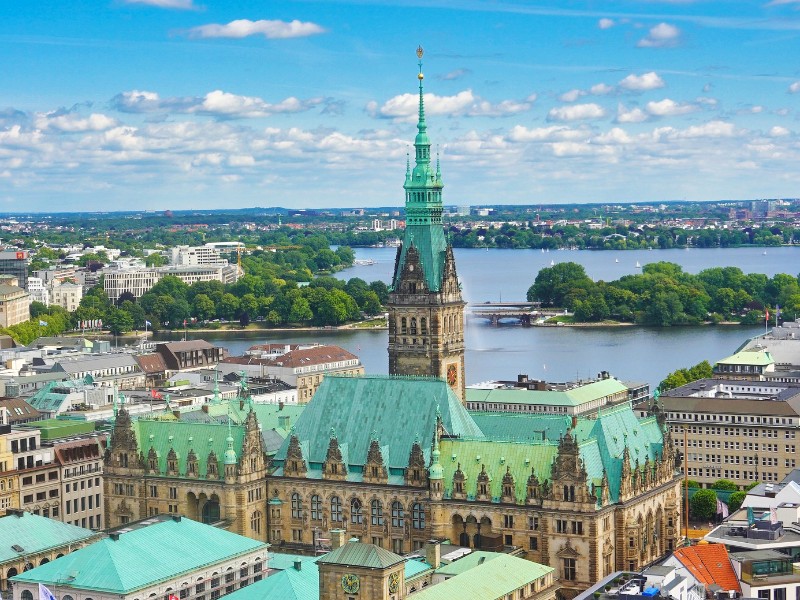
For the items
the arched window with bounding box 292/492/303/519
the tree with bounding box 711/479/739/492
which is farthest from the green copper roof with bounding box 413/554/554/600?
Answer: the tree with bounding box 711/479/739/492

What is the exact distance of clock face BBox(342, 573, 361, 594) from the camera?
2616 inches

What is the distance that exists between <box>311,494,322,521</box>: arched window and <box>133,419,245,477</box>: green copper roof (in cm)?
553

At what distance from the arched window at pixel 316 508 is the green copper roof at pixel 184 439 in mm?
5525

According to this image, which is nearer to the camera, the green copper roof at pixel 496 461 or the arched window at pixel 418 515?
the green copper roof at pixel 496 461

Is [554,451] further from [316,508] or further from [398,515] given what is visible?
[316,508]

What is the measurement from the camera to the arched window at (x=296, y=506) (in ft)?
303

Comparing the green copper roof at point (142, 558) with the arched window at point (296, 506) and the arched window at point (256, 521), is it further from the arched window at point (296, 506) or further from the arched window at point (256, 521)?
the arched window at point (256, 521)

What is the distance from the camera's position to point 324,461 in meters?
91.4

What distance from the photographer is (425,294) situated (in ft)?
337

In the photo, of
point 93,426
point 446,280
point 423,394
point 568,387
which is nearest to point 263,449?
point 423,394

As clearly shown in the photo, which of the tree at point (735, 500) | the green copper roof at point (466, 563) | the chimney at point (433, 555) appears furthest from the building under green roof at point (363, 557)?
the tree at point (735, 500)

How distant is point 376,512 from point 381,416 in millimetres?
5717

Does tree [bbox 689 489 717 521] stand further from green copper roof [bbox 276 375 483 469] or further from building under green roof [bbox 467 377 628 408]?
building under green roof [bbox 467 377 628 408]

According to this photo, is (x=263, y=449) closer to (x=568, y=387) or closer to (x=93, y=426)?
(x=93, y=426)
